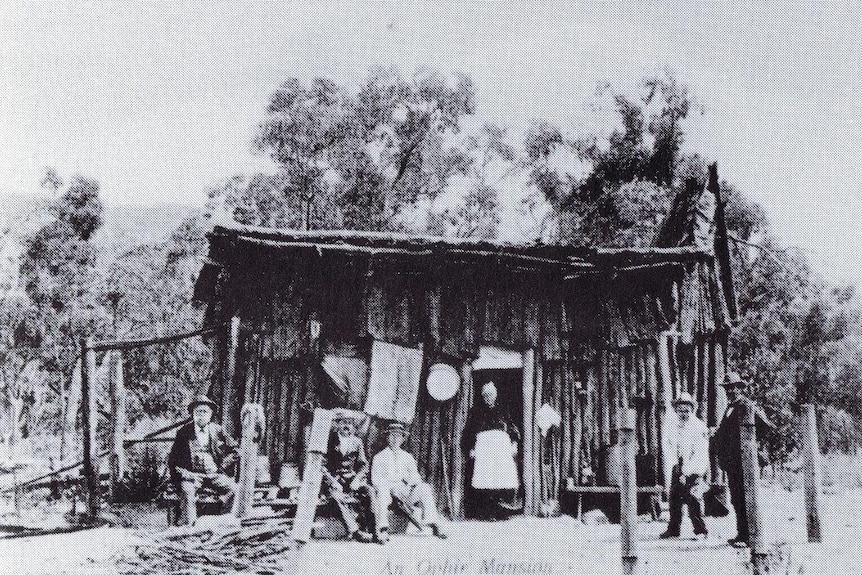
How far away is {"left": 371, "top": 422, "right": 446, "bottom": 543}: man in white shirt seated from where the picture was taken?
10031 millimetres

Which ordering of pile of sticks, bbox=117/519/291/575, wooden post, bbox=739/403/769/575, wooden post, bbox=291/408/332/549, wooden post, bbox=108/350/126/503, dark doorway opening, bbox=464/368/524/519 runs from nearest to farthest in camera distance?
1. wooden post, bbox=739/403/769/575
2. pile of sticks, bbox=117/519/291/575
3. wooden post, bbox=291/408/332/549
4. wooden post, bbox=108/350/126/503
5. dark doorway opening, bbox=464/368/524/519

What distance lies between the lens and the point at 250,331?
1187 cm

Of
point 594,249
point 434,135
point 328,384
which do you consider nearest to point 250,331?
point 328,384

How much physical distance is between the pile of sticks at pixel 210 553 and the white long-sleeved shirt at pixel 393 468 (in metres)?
1.65

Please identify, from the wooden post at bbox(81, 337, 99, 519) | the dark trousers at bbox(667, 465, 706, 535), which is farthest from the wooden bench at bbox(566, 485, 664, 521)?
the wooden post at bbox(81, 337, 99, 519)

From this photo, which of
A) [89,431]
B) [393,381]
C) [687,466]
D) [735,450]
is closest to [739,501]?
[735,450]

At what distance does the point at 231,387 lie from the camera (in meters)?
11.8

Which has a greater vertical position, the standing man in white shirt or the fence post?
the fence post

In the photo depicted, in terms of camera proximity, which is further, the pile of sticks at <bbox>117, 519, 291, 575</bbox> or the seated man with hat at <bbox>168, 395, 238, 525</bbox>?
Answer: the seated man with hat at <bbox>168, 395, 238, 525</bbox>

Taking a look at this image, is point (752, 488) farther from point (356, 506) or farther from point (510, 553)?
point (356, 506)

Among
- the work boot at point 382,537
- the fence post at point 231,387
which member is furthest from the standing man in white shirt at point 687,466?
the fence post at point 231,387

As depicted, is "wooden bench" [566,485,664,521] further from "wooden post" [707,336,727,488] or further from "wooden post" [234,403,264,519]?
"wooden post" [234,403,264,519]

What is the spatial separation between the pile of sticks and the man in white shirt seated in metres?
1.45

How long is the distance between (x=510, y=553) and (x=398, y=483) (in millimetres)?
1981
